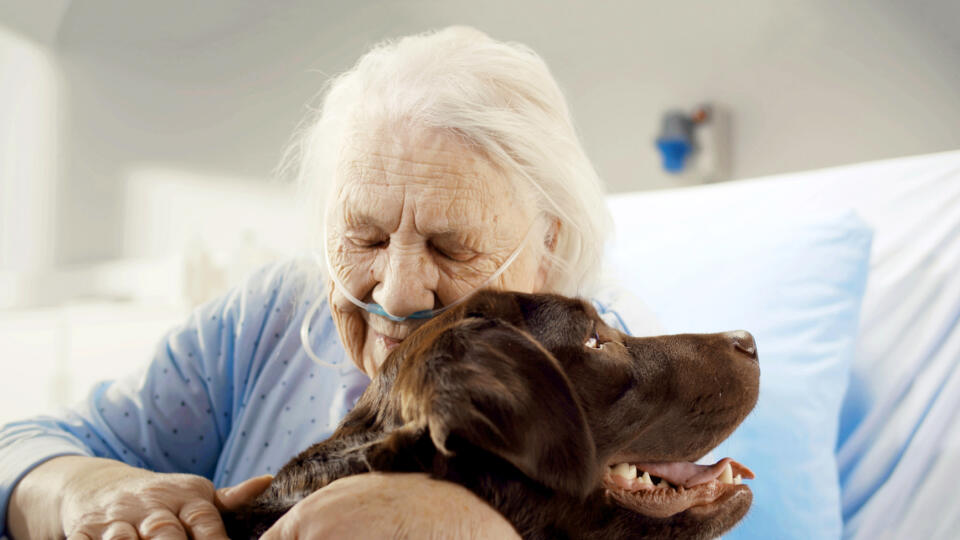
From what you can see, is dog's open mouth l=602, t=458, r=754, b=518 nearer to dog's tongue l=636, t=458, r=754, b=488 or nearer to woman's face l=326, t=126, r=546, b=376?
dog's tongue l=636, t=458, r=754, b=488

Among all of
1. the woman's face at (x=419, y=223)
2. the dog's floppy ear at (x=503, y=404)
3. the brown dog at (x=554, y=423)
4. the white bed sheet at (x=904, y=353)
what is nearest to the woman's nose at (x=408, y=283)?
the woman's face at (x=419, y=223)

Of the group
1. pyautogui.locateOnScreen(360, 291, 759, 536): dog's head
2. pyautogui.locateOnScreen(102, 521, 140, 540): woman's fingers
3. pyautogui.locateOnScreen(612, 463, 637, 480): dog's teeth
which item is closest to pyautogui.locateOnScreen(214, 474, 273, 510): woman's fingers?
pyautogui.locateOnScreen(102, 521, 140, 540): woman's fingers

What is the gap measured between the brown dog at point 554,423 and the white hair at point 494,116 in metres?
0.31

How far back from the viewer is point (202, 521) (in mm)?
867

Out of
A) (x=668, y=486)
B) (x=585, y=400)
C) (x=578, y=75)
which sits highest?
(x=578, y=75)

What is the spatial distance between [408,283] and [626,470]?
0.43m

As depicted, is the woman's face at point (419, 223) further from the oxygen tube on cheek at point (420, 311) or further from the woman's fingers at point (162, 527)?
the woman's fingers at point (162, 527)

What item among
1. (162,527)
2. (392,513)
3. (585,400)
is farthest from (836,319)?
(162,527)

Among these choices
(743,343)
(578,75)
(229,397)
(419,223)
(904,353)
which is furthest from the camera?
(578,75)

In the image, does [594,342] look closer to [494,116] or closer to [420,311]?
[420,311]

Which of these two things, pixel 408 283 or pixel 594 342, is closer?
pixel 594 342

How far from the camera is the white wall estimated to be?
1686 mm

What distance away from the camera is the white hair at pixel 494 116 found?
3.71ft

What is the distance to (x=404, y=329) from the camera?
3.70ft
